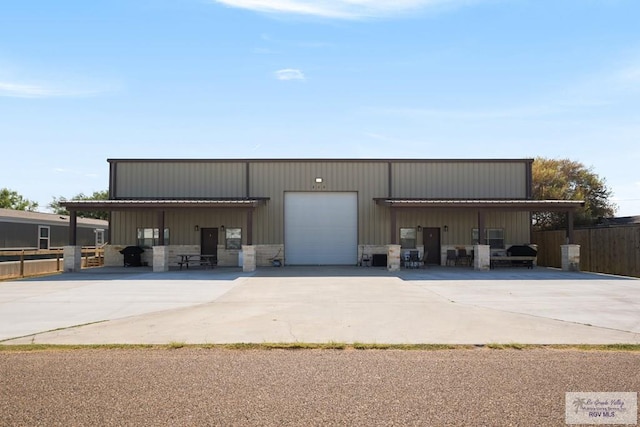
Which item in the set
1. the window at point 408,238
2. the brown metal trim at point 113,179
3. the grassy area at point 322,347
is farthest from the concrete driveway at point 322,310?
the brown metal trim at point 113,179

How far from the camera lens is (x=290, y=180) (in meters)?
25.7

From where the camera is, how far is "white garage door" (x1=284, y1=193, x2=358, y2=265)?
25672mm

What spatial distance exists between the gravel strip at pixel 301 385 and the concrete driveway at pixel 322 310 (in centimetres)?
110

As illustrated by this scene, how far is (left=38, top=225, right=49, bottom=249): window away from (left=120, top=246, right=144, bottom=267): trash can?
16.3 feet

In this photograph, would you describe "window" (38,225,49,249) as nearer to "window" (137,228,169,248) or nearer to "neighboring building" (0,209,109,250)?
"neighboring building" (0,209,109,250)

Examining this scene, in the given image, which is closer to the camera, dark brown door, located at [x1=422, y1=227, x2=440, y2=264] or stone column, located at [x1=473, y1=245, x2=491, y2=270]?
stone column, located at [x1=473, y1=245, x2=491, y2=270]

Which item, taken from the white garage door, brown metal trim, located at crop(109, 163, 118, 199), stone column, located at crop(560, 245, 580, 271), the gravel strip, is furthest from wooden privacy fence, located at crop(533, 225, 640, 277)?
brown metal trim, located at crop(109, 163, 118, 199)

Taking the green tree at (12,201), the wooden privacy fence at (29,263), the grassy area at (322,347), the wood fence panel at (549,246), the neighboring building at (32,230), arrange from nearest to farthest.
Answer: the grassy area at (322,347) → the wooden privacy fence at (29,263) → the neighboring building at (32,230) → the wood fence panel at (549,246) → the green tree at (12,201)

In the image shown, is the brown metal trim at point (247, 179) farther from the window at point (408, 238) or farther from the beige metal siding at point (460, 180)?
the window at point (408, 238)

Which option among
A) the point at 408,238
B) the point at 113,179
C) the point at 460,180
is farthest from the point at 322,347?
the point at 113,179

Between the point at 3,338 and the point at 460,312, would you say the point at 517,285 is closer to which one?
the point at 460,312

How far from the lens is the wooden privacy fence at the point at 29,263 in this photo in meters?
20.5

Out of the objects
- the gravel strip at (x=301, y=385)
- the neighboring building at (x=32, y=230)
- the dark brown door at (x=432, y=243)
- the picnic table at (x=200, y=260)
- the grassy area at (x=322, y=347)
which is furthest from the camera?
the dark brown door at (x=432, y=243)

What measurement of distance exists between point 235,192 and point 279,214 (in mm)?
2745
